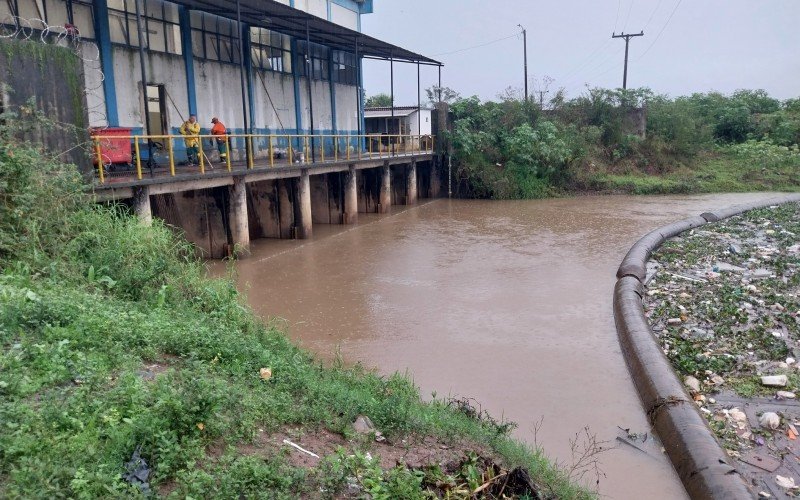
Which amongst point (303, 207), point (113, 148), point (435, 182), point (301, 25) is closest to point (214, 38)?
point (301, 25)

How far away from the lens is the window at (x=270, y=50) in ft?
61.9

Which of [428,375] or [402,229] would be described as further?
[402,229]

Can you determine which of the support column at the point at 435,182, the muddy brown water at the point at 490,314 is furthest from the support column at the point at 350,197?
the support column at the point at 435,182

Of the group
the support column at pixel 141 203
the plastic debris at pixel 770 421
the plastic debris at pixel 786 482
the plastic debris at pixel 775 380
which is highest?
the support column at pixel 141 203

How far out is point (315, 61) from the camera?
2258cm

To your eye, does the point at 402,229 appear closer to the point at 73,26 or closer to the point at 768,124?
the point at 73,26

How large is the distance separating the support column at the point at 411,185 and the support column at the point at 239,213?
1141 centimetres

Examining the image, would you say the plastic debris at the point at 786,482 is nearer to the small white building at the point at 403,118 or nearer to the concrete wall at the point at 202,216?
the concrete wall at the point at 202,216

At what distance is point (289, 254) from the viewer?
14.5 meters

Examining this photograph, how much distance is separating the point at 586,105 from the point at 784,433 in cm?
2625

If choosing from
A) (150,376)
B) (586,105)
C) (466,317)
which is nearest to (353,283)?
(466,317)

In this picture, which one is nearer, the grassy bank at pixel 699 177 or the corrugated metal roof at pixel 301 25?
the corrugated metal roof at pixel 301 25

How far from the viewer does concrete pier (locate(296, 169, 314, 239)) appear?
16.1 meters

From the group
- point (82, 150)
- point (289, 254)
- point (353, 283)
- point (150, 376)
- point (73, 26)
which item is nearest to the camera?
point (150, 376)
